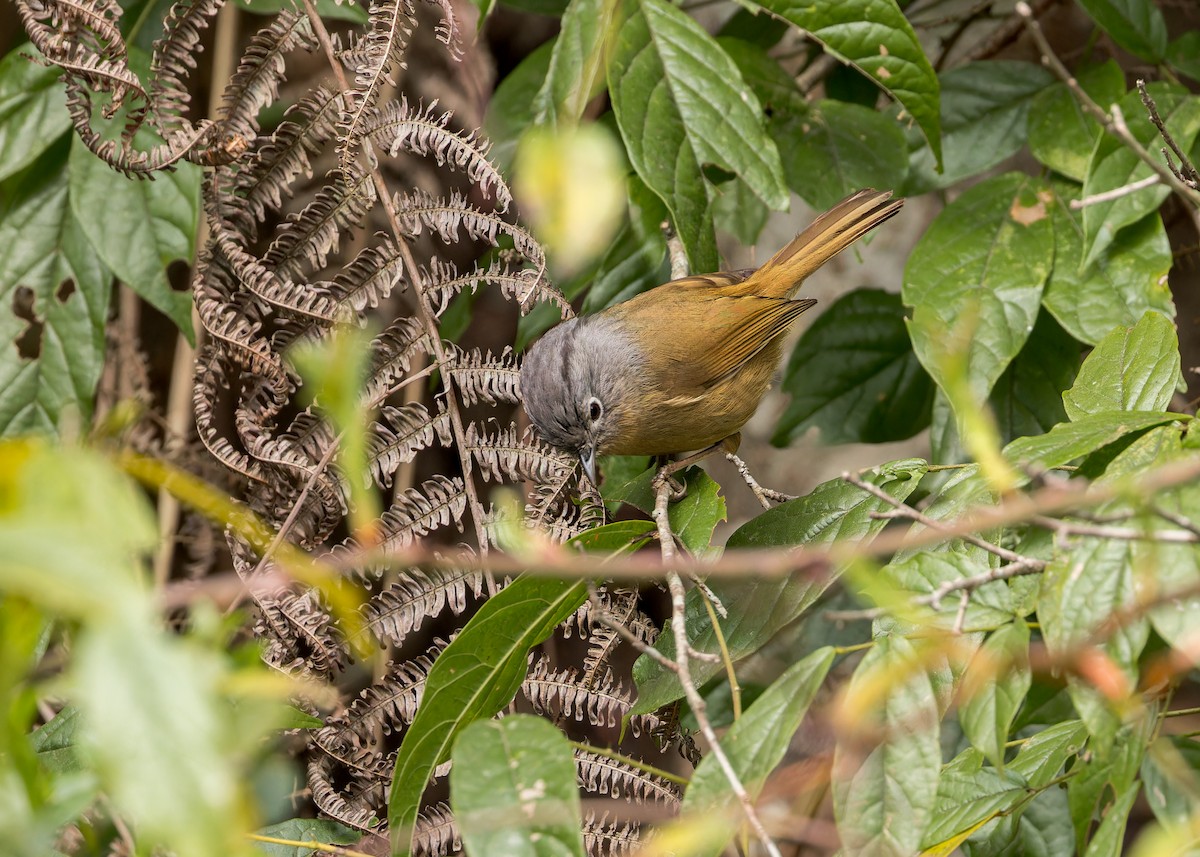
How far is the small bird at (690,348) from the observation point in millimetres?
2967

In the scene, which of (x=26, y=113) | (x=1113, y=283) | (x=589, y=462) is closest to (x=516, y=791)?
(x=589, y=462)

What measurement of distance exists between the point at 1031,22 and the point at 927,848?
3.92 ft

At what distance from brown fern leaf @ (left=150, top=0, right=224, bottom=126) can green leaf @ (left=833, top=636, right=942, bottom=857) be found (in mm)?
1952

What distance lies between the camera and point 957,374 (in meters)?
0.72

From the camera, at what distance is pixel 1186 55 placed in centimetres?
281

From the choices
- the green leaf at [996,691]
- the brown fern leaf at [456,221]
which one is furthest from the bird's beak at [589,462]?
the green leaf at [996,691]

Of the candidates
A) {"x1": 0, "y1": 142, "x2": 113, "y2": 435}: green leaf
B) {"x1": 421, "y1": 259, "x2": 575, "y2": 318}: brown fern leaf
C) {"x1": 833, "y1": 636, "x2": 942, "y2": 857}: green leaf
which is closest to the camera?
{"x1": 833, "y1": 636, "x2": 942, "y2": 857}: green leaf

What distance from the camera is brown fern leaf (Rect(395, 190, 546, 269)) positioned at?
2.29m

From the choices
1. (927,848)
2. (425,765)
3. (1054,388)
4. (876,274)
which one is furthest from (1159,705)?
(876,274)

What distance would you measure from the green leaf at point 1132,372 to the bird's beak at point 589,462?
114 centimetres

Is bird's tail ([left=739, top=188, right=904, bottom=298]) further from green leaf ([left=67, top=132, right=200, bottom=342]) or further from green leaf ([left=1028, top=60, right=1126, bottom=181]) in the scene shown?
green leaf ([left=67, top=132, right=200, bottom=342])

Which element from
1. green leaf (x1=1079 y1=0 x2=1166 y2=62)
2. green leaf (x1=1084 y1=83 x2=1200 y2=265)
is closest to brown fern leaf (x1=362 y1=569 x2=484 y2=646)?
green leaf (x1=1084 y1=83 x2=1200 y2=265)

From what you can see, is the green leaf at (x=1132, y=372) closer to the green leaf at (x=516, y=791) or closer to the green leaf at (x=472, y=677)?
the green leaf at (x=472, y=677)

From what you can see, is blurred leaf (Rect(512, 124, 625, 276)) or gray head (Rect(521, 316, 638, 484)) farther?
gray head (Rect(521, 316, 638, 484))
